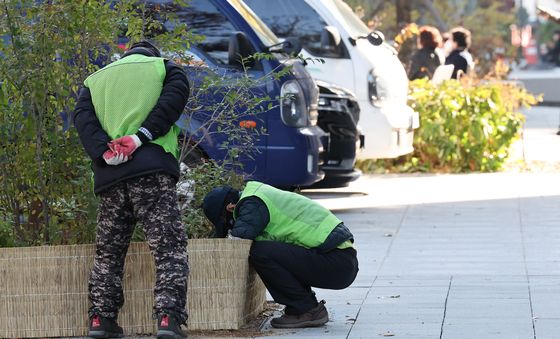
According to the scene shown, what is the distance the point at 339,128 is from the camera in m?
12.3

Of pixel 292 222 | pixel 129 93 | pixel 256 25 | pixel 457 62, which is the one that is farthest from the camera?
pixel 457 62

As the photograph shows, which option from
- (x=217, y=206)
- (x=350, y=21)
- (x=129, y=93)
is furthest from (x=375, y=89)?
(x=129, y=93)

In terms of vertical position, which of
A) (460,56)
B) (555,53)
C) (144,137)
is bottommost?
(555,53)

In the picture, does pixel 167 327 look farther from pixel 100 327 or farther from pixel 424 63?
pixel 424 63

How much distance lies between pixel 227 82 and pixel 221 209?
1012 mm

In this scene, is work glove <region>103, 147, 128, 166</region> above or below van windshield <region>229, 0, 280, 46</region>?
below

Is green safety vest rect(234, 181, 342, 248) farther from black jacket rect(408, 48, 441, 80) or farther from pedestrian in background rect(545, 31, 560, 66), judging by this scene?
pedestrian in background rect(545, 31, 560, 66)

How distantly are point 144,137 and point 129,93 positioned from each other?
0.25m

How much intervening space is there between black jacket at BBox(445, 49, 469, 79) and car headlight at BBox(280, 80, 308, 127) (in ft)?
23.2

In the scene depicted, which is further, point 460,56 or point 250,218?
point 460,56

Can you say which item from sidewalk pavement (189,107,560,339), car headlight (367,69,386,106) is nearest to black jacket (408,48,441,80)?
sidewalk pavement (189,107,560,339)

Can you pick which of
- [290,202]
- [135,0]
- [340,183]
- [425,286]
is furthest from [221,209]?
[340,183]

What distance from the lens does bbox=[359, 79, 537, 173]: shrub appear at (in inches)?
608

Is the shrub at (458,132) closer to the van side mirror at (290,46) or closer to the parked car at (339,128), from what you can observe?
the parked car at (339,128)
